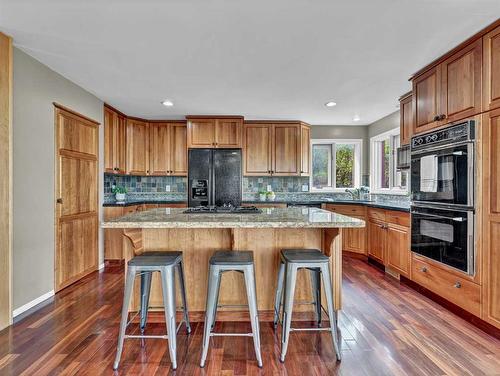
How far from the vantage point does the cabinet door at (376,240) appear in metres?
3.65

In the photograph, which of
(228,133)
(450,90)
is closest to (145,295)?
(450,90)

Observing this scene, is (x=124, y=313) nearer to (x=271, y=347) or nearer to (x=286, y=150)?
(x=271, y=347)

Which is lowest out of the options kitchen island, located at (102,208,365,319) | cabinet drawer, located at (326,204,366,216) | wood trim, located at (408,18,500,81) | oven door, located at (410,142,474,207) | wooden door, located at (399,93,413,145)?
kitchen island, located at (102,208,365,319)

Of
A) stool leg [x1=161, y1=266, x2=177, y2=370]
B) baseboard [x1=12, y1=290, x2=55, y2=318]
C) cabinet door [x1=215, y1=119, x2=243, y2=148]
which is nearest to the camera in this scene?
stool leg [x1=161, y1=266, x2=177, y2=370]

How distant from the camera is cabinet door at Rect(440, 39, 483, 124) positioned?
7.22ft

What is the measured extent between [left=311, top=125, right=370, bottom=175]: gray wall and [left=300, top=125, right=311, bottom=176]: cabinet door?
1.01 ft

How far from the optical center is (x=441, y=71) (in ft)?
8.39

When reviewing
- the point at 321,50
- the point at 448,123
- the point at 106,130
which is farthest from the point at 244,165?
the point at 448,123

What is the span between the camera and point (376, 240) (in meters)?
3.83

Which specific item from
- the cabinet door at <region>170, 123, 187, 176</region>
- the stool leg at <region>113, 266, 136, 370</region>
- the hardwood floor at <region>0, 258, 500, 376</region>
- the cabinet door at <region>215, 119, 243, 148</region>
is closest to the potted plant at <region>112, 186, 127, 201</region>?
the cabinet door at <region>170, 123, 187, 176</region>

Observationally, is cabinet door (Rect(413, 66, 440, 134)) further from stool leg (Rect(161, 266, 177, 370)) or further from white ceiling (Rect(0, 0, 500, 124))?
stool leg (Rect(161, 266, 177, 370))

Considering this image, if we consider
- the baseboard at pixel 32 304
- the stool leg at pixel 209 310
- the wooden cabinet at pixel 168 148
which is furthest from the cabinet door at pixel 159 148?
the stool leg at pixel 209 310

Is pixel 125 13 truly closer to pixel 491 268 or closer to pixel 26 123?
pixel 26 123

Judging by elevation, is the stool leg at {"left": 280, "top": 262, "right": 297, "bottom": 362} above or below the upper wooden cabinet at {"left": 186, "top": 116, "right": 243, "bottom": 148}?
below
